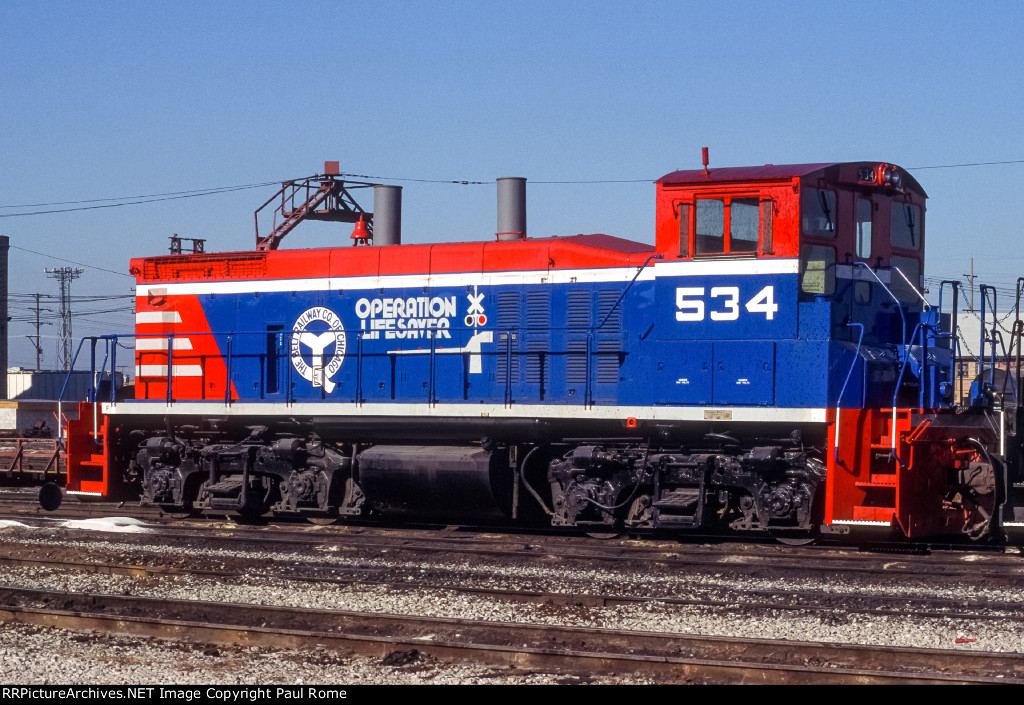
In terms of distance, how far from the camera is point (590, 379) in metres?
11.7

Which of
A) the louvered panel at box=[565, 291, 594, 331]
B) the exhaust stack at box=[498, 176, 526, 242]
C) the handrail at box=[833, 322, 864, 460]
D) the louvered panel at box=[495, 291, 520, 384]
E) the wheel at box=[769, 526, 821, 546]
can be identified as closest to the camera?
the handrail at box=[833, 322, 864, 460]

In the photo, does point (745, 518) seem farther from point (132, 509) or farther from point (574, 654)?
point (132, 509)

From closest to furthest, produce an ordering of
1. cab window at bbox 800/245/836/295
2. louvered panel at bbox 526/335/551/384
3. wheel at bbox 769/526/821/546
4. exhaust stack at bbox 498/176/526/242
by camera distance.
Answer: cab window at bbox 800/245/836/295, wheel at bbox 769/526/821/546, louvered panel at bbox 526/335/551/384, exhaust stack at bbox 498/176/526/242

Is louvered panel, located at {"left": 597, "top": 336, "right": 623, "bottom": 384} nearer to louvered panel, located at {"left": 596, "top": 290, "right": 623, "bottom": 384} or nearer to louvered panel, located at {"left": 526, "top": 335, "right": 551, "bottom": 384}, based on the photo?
louvered panel, located at {"left": 596, "top": 290, "right": 623, "bottom": 384}

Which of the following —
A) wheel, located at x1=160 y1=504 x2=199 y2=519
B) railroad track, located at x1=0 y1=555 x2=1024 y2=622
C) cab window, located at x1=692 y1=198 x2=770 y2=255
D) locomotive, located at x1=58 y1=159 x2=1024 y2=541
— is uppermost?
cab window, located at x1=692 y1=198 x2=770 y2=255

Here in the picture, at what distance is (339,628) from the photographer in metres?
7.57

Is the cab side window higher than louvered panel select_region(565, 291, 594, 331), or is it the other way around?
the cab side window

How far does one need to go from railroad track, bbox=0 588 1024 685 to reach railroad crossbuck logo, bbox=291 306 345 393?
5043mm

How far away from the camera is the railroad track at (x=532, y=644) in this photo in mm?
6047

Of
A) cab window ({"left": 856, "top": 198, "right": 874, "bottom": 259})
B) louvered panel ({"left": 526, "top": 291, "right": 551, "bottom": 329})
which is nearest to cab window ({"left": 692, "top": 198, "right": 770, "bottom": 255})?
cab window ({"left": 856, "top": 198, "right": 874, "bottom": 259})

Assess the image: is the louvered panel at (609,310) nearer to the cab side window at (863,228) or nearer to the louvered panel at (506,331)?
the louvered panel at (506,331)

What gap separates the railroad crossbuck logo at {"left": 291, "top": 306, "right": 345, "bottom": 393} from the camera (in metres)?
13.1

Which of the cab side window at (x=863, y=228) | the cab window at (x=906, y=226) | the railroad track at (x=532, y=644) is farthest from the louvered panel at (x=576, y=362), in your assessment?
the railroad track at (x=532, y=644)
